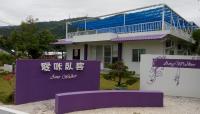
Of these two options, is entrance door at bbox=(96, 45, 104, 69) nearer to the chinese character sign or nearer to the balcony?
the balcony

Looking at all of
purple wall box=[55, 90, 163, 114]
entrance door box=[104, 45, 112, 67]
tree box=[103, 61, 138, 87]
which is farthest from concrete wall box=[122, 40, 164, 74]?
purple wall box=[55, 90, 163, 114]

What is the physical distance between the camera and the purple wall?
897 cm

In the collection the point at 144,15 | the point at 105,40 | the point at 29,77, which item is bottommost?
the point at 29,77

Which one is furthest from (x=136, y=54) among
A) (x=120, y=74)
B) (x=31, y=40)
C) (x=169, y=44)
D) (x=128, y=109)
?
(x=31, y=40)

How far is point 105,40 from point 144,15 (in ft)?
11.4

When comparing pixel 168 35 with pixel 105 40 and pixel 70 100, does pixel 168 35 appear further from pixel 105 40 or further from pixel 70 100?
pixel 70 100

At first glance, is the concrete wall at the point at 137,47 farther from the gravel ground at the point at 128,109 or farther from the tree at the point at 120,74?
the gravel ground at the point at 128,109

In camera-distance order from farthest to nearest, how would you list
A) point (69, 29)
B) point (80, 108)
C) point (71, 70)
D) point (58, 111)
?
1. point (69, 29)
2. point (71, 70)
3. point (80, 108)
4. point (58, 111)

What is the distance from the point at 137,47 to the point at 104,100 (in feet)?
45.8

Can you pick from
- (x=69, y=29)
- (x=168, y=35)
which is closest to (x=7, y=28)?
(x=69, y=29)

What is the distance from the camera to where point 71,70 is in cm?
1208

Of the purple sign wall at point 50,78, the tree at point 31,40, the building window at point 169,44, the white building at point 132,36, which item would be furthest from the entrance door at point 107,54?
the purple sign wall at point 50,78

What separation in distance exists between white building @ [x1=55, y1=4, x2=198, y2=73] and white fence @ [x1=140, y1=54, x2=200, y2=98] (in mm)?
6313

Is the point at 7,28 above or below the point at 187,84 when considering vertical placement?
above
